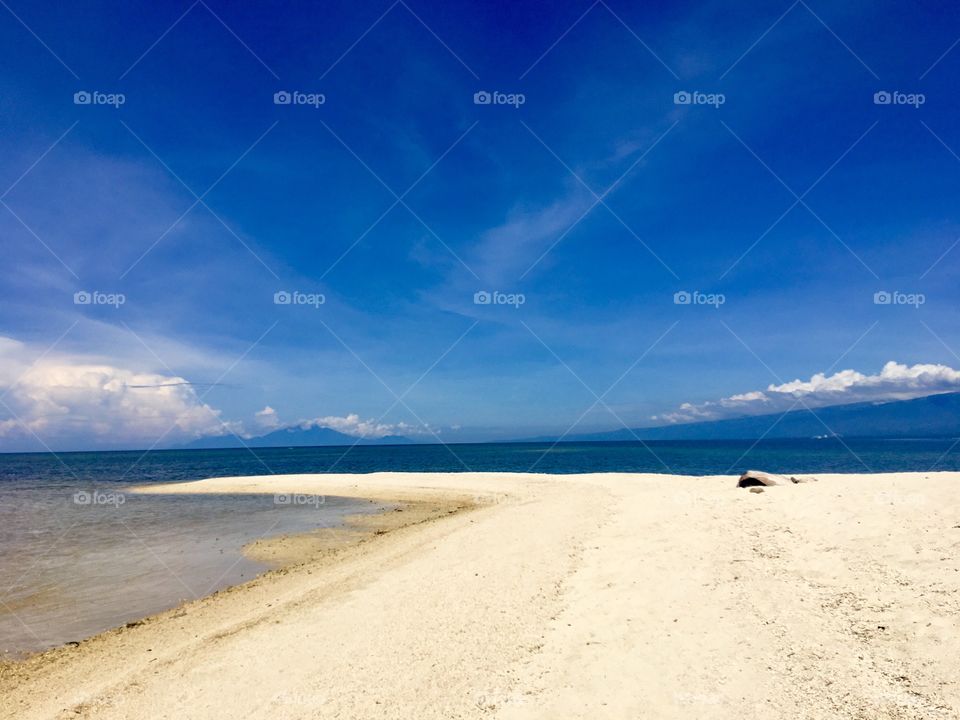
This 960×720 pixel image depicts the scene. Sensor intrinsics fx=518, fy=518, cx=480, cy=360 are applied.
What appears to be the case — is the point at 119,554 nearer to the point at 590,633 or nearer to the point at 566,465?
the point at 590,633

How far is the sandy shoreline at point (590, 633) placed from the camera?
21.2 feet

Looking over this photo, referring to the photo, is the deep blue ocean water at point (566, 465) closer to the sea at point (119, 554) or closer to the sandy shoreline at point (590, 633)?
the sea at point (119, 554)

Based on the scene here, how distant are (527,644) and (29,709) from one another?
7515 mm

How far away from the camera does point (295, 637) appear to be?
9242mm

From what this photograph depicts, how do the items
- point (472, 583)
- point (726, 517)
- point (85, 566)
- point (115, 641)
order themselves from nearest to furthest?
point (115, 641) < point (472, 583) < point (726, 517) < point (85, 566)

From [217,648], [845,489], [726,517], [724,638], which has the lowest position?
[217,648]

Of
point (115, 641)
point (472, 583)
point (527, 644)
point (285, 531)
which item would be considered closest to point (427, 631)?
point (527, 644)

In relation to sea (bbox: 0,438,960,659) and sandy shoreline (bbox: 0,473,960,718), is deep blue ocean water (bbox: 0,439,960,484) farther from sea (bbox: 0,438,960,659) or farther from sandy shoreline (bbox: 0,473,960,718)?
sandy shoreline (bbox: 0,473,960,718)

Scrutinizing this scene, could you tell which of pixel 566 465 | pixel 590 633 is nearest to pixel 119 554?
pixel 590 633

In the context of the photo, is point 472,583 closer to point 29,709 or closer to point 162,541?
point 29,709

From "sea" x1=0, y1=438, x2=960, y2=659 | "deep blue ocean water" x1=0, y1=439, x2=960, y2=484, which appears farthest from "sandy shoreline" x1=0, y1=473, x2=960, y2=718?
"deep blue ocean water" x1=0, y1=439, x2=960, y2=484

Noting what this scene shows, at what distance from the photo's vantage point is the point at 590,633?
27.3ft

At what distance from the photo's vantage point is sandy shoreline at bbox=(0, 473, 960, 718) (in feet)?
21.2

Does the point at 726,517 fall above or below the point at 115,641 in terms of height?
above
